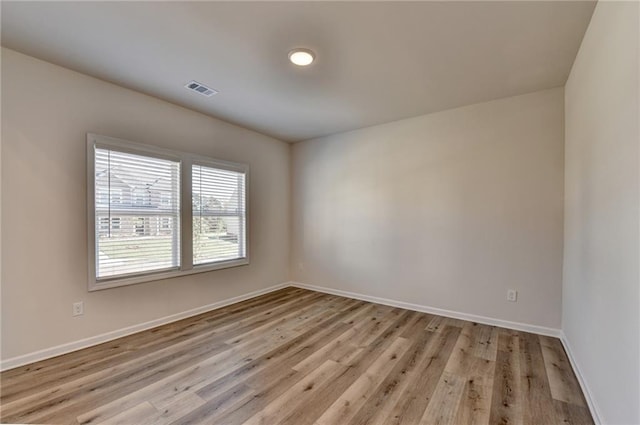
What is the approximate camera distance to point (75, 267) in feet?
8.54

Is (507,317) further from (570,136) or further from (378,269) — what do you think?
(570,136)

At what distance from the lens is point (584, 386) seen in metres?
1.95

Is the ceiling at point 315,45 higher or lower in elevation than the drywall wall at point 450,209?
higher

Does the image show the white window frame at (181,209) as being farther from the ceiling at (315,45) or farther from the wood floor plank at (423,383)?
the wood floor plank at (423,383)

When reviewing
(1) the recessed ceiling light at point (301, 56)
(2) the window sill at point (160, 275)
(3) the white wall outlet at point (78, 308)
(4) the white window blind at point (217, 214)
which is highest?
(1) the recessed ceiling light at point (301, 56)

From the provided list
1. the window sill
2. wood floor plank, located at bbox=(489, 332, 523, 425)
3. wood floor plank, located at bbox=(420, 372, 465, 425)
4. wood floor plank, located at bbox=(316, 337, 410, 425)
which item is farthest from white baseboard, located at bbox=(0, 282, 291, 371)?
wood floor plank, located at bbox=(489, 332, 523, 425)

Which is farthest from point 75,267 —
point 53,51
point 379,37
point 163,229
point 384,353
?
point 379,37

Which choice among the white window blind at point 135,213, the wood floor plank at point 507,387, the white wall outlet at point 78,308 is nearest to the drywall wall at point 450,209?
the wood floor plank at point 507,387

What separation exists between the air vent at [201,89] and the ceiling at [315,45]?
88 mm

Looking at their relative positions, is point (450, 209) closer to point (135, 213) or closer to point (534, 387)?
point (534, 387)

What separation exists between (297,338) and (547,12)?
127 inches

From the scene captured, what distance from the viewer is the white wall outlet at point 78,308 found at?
259cm

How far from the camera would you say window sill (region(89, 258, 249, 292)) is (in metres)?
2.74

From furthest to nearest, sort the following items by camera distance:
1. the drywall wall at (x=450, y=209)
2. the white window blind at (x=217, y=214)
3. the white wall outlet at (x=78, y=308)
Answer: the white window blind at (x=217, y=214)
the drywall wall at (x=450, y=209)
the white wall outlet at (x=78, y=308)
